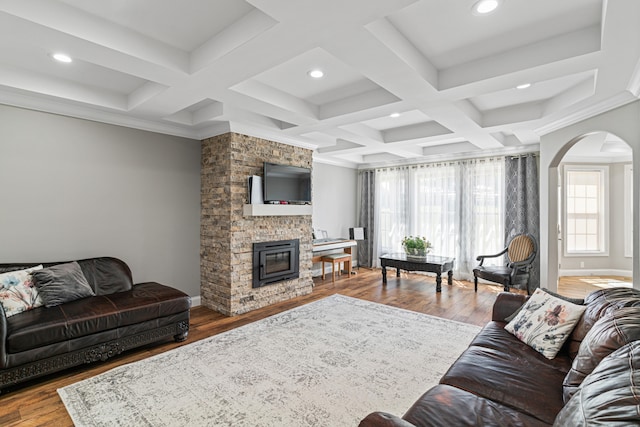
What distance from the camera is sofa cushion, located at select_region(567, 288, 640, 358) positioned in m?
1.86

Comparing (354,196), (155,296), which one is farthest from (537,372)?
(354,196)

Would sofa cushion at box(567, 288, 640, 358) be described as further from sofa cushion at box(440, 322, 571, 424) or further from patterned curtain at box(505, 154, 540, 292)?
patterned curtain at box(505, 154, 540, 292)

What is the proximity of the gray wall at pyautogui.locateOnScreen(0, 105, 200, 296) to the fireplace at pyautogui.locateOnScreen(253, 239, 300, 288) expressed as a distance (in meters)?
0.96

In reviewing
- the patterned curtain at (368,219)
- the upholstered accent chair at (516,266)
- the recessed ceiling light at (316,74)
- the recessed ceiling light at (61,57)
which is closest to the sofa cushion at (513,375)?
the recessed ceiling light at (316,74)

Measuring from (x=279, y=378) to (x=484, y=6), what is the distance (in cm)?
308

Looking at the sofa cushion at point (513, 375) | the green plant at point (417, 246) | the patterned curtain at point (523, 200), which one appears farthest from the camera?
the green plant at point (417, 246)

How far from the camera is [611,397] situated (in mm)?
1016

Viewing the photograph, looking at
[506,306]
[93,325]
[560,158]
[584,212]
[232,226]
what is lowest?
[93,325]

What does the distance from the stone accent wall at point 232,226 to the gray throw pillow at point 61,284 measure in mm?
1491

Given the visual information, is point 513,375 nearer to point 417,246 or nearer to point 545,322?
point 545,322

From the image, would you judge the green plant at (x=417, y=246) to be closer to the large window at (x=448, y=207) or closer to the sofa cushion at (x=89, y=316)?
the large window at (x=448, y=207)

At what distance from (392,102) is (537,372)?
2624 mm

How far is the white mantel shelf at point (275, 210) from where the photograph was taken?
14.2ft

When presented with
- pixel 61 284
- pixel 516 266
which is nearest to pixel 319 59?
pixel 61 284
